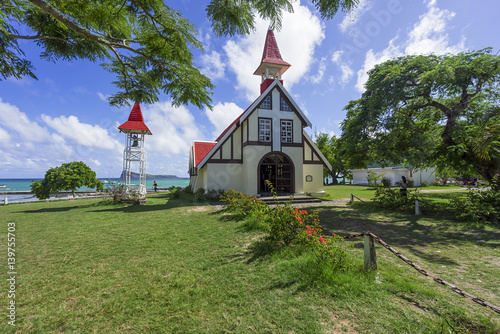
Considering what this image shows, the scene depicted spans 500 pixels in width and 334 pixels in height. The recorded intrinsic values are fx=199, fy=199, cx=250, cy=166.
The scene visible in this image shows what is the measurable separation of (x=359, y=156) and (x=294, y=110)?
7.04m

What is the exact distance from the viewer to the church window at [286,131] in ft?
57.5

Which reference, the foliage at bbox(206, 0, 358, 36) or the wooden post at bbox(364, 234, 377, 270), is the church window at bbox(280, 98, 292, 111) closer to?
the foliage at bbox(206, 0, 358, 36)

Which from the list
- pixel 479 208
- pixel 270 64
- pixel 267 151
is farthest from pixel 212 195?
pixel 479 208

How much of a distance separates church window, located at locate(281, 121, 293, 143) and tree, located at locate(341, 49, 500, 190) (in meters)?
5.31

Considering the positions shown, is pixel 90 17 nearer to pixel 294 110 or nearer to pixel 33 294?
pixel 33 294

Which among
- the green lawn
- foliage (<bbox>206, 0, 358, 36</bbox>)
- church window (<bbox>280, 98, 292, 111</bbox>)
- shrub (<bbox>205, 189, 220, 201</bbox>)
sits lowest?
the green lawn

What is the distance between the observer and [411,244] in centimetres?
636

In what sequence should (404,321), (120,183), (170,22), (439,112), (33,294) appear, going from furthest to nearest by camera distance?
1. (120,183)
2. (439,112)
3. (170,22)
4. (33,294)
5. (404,321)

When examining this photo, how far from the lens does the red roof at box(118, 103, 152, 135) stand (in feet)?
52.0

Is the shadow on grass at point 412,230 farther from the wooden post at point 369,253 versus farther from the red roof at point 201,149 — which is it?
the red roof at point 201,149

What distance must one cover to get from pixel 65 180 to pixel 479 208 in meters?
31.4

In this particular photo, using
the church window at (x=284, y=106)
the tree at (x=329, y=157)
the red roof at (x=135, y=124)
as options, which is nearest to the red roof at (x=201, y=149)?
the red roof at (x=135, y=124)

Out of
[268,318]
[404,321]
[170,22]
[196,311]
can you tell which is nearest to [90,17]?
[170,22]

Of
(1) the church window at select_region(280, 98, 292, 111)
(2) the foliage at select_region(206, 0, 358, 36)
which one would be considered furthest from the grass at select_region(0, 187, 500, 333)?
(1) the church window at select_region(280, 98, 292, 111)
